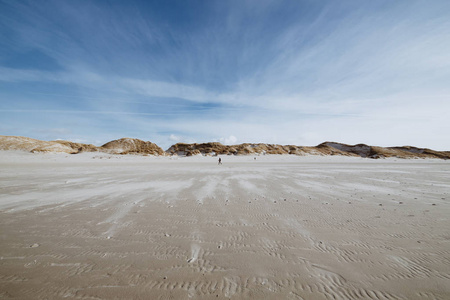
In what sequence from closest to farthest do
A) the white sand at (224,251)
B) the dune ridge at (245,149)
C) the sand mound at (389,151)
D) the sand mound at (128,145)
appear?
1. the white sand at (224,251)
2. the dune ridge at (245,149)
3. the sand mound at (389,151)
4. the sand mound at (128,145)

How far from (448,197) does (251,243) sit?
34.5ft

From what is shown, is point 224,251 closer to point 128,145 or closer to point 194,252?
point 194,252

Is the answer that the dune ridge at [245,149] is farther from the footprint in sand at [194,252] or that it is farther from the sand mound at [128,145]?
the footprint in sand at [194,252]

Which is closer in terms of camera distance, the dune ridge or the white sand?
the white sand

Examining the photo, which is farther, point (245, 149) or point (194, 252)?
point (245, 149)

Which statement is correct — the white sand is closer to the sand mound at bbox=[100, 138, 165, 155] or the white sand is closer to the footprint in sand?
the footprint in sand

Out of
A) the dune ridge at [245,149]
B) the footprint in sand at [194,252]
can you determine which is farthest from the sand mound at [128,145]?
the footprint in sand at [194,252]

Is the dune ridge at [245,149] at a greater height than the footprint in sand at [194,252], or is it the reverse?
the dune ridge at [245,149]

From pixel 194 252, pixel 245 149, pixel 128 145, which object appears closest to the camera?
pixel 194 252

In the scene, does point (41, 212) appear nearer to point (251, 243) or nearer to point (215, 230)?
point (215, 230)

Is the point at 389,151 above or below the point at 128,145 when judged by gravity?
below

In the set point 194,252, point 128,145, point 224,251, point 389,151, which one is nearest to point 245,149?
point 128,145

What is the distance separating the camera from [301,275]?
3.06 metres

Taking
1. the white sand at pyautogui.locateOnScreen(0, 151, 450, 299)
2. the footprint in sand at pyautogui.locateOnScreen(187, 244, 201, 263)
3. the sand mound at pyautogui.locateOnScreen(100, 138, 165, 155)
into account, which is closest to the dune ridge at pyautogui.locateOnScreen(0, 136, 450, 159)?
the sand mound at pyautogui.locateOnScreen(100, 138, 165, 155)
